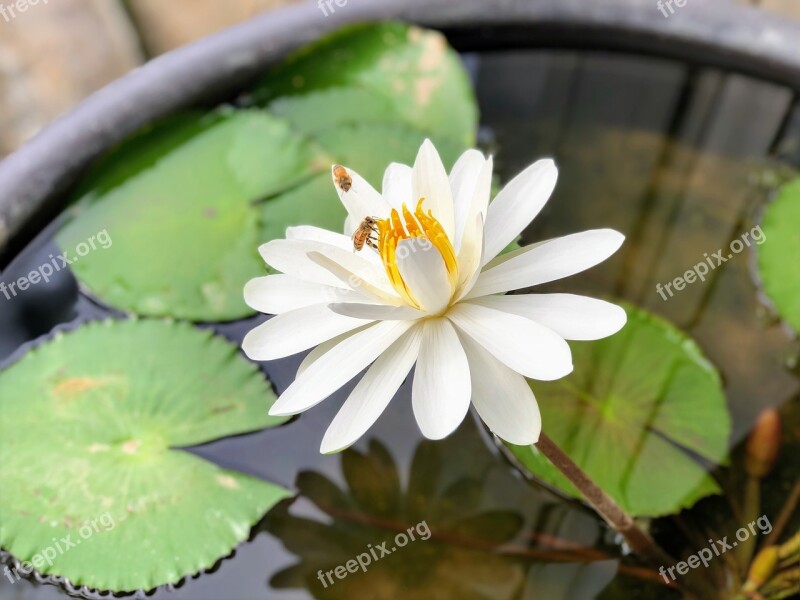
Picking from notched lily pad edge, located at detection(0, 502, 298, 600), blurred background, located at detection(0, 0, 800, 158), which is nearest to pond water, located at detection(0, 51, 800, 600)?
notched lily pad edge, located at detection(0, 502, 298, 600)

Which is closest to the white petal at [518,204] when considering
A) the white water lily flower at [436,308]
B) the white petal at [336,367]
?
the white water lily flower at [436,308]

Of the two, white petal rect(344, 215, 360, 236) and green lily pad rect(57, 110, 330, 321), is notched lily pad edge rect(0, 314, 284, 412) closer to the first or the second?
green lily pad rect(57, 110, 330, 321)

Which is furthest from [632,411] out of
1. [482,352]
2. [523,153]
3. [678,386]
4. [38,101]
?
[38,101]

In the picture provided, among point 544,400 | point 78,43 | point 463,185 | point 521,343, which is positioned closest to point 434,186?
point 463,185

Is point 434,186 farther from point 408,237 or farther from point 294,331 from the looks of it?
point 294,331

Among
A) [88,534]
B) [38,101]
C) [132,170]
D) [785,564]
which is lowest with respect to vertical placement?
[785,564]

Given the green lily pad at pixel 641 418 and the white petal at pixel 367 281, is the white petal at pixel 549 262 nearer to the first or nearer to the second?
Result: the white petal at pixel 367 281

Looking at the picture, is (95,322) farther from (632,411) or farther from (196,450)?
(632,411)
